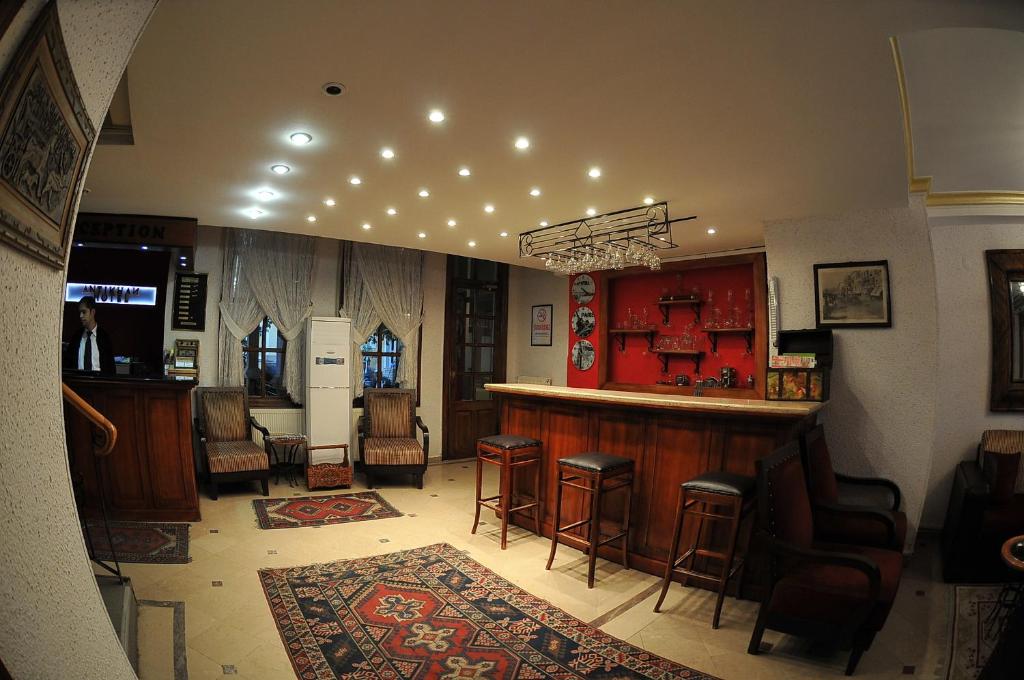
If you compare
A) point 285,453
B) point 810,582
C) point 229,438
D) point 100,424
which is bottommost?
point 285,453

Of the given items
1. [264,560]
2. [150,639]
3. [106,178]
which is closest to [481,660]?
[150,639]

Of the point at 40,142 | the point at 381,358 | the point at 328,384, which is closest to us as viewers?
the point at 40,142

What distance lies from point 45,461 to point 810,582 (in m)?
2.86

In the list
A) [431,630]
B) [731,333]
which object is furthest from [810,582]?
[731,333]

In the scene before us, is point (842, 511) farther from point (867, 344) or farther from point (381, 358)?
point (381, 358)

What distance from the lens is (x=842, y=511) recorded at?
3068 millimetres

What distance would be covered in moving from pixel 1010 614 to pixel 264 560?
3.88 metres

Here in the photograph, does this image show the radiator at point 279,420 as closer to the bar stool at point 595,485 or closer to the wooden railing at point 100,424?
the wooden railing at point 100,424

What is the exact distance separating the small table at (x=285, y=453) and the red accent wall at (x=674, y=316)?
3674 mm

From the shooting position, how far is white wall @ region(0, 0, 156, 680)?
74cm

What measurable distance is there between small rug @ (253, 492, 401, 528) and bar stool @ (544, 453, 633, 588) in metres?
1.95

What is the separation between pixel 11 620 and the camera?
713 mm

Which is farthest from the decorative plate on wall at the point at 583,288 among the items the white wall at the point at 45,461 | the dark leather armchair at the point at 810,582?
the white wall at the point at 45,461

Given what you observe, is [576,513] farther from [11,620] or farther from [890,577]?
[11,620]
